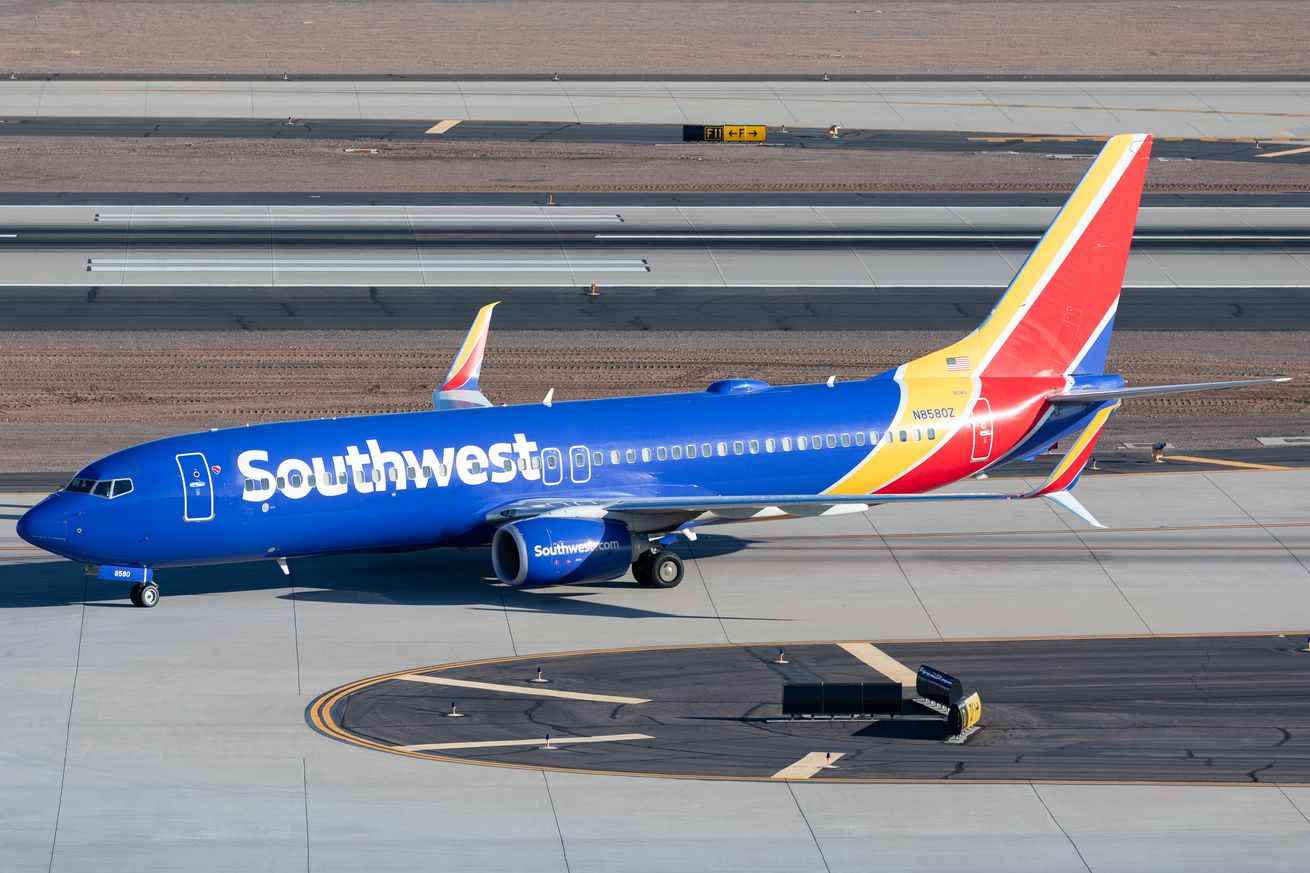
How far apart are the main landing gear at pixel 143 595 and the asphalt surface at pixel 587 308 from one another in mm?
26757

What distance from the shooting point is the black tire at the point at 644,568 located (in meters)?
47.3

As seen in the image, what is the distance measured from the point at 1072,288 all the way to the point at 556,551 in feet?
57.1

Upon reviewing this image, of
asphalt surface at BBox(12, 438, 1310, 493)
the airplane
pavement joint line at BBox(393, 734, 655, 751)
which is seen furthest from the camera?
asphalt surface at BBox(12, 438, 1310, 493)

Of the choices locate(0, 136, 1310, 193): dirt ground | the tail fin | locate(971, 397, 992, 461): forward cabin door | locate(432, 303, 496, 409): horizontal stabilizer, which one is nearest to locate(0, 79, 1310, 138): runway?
locate(0, 136, 1310, 193): dirt ground

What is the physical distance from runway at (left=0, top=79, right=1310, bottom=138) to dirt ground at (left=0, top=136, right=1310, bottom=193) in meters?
6.24

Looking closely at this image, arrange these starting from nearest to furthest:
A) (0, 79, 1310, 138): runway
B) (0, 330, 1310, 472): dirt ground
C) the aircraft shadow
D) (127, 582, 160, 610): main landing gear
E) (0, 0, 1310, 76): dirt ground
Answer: (127, 582, 160, 610): main landing gear → the aircraft shadow → (0, 330, 1310, 472): dirt ground → (0, 79, 1310, 138): runway → (0, 0, 1310, 76): dirt ground

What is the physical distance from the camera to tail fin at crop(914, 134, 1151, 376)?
169ft

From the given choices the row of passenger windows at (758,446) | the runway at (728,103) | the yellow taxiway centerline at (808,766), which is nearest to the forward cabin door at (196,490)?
the row of passenger windows at (758,446)

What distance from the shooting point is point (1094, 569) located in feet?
161

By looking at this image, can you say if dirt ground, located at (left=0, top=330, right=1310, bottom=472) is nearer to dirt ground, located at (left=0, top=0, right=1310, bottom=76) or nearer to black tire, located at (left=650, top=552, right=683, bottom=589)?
black tire, located at (left=650, top=552, right=683, bottom=589)

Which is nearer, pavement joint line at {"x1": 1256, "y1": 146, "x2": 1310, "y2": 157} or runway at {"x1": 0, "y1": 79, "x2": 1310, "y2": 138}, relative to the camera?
pavement joint line at {"x1": 1256, "y1": 146, "x2": 1310, "y2": 157}

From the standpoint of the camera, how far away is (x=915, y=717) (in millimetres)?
39062

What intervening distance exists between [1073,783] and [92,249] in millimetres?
56205

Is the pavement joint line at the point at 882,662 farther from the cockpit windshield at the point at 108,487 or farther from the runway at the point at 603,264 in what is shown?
the runway at the point at 603,264
